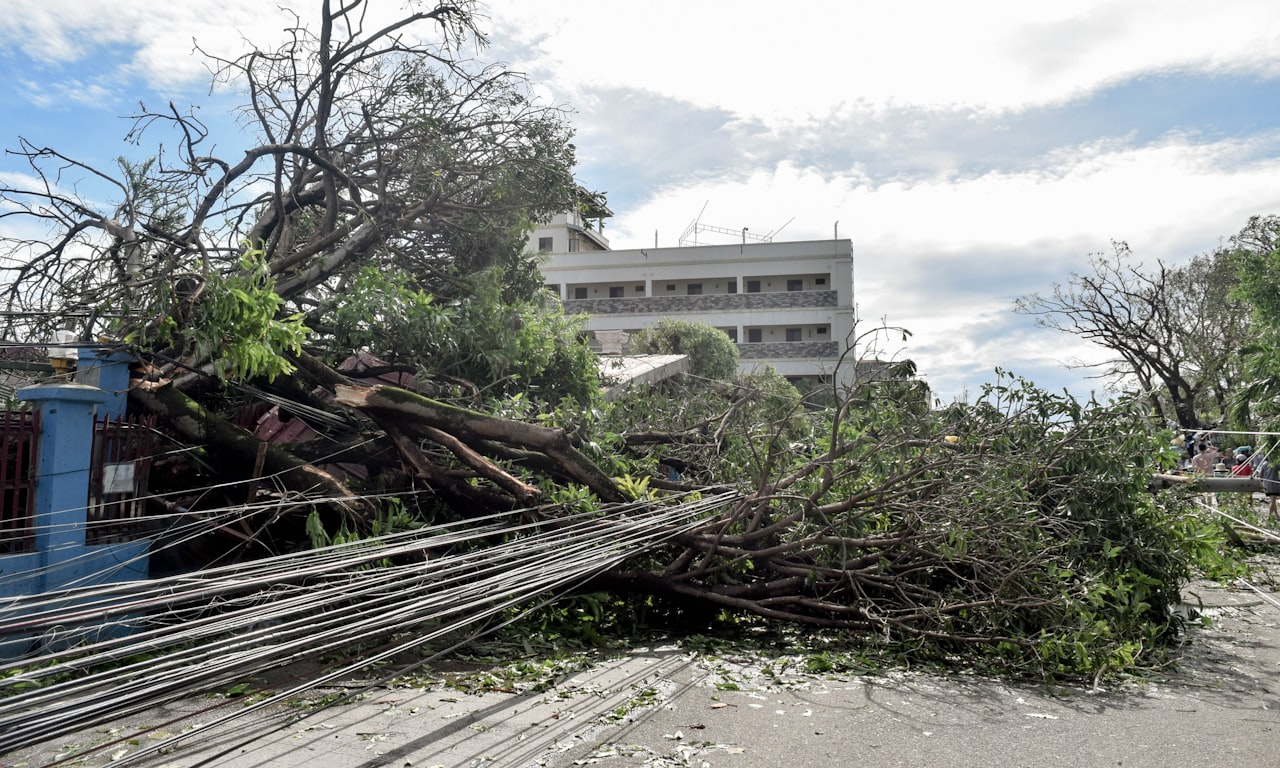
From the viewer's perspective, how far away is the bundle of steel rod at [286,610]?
294cm

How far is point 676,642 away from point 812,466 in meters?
1.43

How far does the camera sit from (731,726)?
14.2 feet

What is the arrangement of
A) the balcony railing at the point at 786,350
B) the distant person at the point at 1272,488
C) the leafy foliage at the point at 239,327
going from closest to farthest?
the leafy foliage at the point at 239,327
the distant person at the point at 1272,488
the balcony railing at the point at 786,350

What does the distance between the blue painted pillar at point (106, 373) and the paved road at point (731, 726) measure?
2.70 metres

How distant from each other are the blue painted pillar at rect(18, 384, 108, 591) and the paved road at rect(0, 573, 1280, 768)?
199 cm

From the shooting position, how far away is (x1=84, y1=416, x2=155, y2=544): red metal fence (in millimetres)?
6137

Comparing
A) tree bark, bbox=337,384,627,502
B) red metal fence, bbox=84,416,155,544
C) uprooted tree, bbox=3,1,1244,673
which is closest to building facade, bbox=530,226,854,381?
uprooted tree, bbox=3,1,1244,673

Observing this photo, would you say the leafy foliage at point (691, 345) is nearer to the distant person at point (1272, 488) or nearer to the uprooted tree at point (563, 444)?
the distant person at point (1272, 488)

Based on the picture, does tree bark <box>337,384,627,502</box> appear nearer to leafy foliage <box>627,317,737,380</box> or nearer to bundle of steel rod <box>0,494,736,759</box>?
bundle of steel rod <box>0,494,736,759</box>

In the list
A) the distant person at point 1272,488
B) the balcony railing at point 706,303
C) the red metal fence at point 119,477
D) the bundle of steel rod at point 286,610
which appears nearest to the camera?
the bundle of steel rod at point 286,610

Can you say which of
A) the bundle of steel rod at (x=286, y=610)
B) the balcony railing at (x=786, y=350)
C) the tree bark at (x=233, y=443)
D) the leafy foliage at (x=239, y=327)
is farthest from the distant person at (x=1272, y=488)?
A: the balcony railing at (x=786, y=350)

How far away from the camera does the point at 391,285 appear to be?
827 cm

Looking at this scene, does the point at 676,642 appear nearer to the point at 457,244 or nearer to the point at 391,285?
the point at 391,285

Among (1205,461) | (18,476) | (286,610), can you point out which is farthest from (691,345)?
(286,610)
